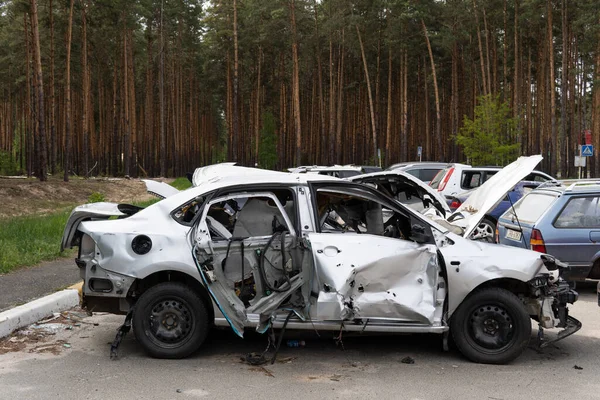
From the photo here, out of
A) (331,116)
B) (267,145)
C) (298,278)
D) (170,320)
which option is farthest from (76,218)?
(267,145)

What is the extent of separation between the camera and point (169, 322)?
582 cm

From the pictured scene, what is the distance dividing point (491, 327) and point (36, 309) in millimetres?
5017

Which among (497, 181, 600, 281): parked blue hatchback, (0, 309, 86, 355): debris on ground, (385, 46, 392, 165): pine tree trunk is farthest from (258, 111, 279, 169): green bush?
(0, 309, 86, 355): debris on ground

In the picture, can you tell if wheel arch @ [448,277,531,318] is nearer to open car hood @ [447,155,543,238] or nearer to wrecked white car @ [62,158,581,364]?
wrecked white car @ [62,158,581,364]

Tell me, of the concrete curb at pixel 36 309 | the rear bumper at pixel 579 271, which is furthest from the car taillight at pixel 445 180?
the concrete curb at pixel 36 309

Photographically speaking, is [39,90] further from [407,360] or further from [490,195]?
[407,360]

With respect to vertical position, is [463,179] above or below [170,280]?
above

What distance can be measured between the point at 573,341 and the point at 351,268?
2.87m

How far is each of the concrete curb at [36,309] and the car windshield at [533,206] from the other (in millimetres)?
6256

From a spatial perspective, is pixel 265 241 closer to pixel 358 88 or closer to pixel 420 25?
pixel 420 25

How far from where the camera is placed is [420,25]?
44.3m

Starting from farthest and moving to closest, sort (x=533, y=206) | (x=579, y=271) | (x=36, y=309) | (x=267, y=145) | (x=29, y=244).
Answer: (x=267, y=145) < (x=29, y=244) < (x=533, y=206) < (x=579, y=271) < (x=36, y=309)

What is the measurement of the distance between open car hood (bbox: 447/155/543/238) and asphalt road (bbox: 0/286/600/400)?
1.31m

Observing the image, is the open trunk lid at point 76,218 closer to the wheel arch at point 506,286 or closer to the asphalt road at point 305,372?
the asphalt road at point 305,372
